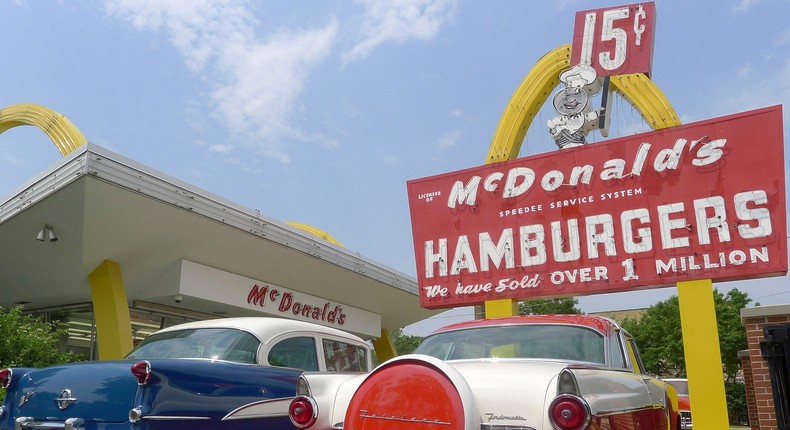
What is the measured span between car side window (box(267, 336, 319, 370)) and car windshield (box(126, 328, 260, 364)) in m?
0.24

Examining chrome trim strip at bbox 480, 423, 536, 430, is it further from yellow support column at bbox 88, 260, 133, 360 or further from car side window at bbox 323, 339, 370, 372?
yellow support column at bbox 88, 260, 133, 360

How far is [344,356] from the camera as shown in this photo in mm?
7207

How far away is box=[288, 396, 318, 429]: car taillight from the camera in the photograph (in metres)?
4.22

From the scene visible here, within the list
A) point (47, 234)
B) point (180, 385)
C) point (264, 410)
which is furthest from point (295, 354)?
point (47, 234)

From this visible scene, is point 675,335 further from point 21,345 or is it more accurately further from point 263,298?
point 21,345

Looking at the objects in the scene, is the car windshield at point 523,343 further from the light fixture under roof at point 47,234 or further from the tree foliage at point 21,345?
the light fixture under roof at point 47,234

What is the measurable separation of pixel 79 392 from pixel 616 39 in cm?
1307

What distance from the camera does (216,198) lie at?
14.1 meters

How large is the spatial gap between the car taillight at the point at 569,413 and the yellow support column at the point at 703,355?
8929 millimetres

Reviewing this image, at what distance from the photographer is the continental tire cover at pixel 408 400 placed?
3.39 metres

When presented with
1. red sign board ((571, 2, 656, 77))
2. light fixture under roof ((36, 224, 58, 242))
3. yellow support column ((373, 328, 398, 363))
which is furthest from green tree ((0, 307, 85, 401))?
yellow support column ((373, 328, 398, 363))

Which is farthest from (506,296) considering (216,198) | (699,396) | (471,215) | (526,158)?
(216,198)

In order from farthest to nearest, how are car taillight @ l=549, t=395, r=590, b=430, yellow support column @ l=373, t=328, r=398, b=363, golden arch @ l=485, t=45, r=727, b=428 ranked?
yellow support column @ l=373, t=328, r=398, b=363
golden arch @ l=485, t=45, r=727, b=428
car taillight @ l=549, t=395, r=590, b=430

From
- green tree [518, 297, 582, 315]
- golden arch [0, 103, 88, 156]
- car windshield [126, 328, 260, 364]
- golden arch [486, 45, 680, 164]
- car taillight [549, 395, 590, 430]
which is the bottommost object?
car taillight [549, 395, 590, 430]
